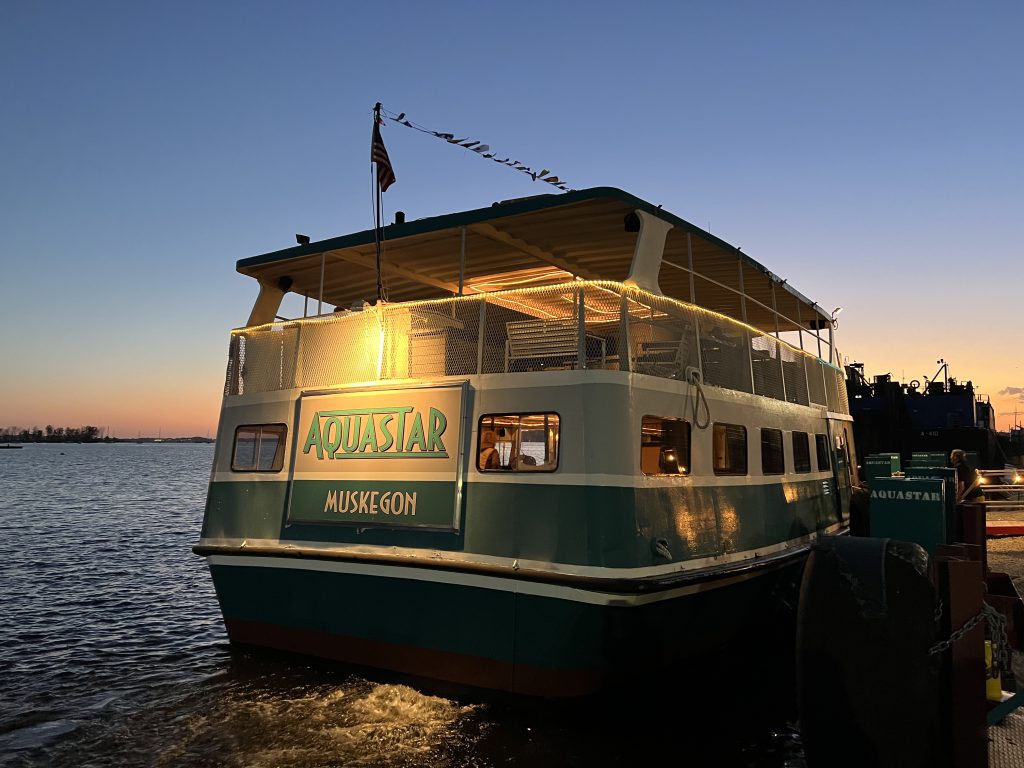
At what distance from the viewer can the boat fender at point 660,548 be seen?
6551 mm

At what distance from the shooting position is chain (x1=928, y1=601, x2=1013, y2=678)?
173 inches

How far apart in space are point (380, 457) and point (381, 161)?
3.86 metres

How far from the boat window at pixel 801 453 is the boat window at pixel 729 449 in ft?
6.89

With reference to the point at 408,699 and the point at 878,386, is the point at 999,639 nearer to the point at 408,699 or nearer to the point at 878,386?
the point at 408,699

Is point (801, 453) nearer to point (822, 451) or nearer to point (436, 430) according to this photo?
point (822, 451)

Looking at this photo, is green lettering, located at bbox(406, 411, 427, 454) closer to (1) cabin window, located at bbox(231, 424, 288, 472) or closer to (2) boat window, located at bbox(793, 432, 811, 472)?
(1) cabin window, located at bbox(231, 424, 288, 472)

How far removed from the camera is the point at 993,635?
16.1 feet

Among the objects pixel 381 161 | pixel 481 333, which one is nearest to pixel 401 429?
pixel 481 333

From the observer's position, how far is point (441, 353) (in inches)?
299

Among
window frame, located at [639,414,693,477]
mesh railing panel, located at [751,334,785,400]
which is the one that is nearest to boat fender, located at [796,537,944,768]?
window frame, located at [639,414,693,477]

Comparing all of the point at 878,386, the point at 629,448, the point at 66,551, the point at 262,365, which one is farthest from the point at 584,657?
the point at 878,386

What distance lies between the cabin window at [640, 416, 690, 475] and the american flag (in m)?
4.56

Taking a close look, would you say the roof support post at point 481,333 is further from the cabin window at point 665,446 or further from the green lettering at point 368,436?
the cabin window at point 665,446

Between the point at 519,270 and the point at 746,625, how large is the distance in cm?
582
